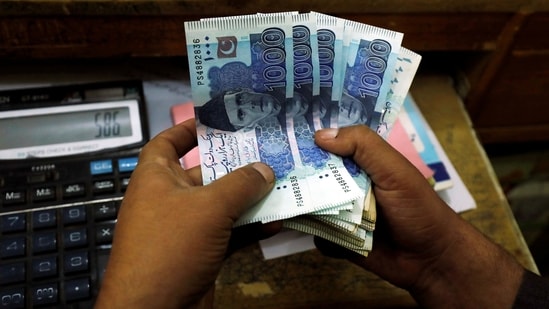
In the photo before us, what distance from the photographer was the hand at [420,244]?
0.55 m

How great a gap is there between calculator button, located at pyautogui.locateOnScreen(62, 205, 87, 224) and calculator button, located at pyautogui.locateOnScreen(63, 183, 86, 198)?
0.02 m

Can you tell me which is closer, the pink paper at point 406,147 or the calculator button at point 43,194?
the calculator button at point 43,194

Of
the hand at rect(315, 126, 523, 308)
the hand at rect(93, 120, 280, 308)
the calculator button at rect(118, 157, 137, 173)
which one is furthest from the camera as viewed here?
the calculator button at rect(118, 157, 137, 173)

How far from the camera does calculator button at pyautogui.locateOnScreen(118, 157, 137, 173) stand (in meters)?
0.65

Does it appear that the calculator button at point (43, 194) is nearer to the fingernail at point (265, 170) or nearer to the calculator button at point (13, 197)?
the calculator button at point (13, 197)

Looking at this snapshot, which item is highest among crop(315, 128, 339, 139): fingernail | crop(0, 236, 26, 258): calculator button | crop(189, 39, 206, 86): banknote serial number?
crop(189, 39, 206, 86): banknote serial number

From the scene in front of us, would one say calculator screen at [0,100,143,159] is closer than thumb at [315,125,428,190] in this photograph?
No

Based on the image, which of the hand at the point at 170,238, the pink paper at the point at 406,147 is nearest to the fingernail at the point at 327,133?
the hand at the point at 170,238

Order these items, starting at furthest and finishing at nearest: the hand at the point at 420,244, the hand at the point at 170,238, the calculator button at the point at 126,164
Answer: the calculator button at the point at 126,164, the hand at the point at 420,244, the hand at the point at 170,238

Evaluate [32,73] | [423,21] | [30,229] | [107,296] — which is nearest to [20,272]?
[30,229]

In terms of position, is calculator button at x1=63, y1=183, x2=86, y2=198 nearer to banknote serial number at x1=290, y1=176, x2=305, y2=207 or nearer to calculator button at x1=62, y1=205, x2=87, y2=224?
calculator button at x1=62, y1=205, x2=87, y2=224

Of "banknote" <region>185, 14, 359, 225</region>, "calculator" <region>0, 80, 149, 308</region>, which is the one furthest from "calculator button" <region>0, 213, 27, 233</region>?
"banknote" <region>185, 14, 359, 225</region>

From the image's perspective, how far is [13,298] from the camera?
0.56m

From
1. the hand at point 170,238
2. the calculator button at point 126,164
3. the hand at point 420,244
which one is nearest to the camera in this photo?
the hand at point 170,238
